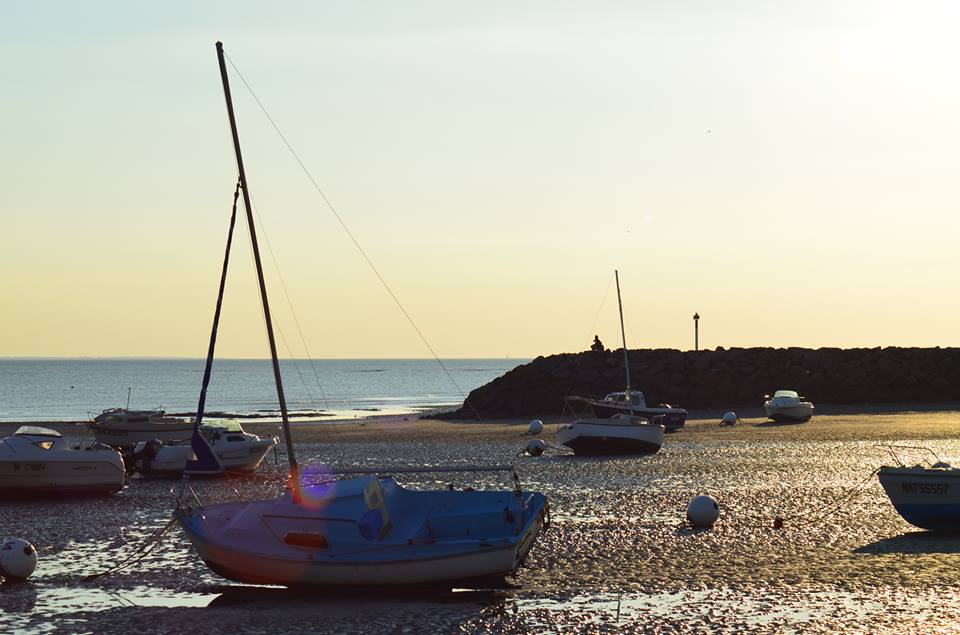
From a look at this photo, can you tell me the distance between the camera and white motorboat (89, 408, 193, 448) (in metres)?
52.2

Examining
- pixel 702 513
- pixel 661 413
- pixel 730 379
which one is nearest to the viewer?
pixel 702 513

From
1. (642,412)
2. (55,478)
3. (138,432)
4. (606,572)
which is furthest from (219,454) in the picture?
(642,412)

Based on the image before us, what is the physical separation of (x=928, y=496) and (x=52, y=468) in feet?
77.5

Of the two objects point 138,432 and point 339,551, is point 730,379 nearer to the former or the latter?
point 138,432

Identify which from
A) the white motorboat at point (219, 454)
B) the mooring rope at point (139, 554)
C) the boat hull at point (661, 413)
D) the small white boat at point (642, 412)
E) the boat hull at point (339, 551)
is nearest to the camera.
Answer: the boat hull at point (339, 551)

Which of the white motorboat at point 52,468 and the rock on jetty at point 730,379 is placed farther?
the rock on jetty at point 730,379

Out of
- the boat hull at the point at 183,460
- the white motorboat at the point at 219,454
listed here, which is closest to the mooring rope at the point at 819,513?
the white motorboat at the point at 219,454

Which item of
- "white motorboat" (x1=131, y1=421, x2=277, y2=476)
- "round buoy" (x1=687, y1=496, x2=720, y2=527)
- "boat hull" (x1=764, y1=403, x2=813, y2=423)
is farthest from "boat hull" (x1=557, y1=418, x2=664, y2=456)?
"boat hull" (x1=764, y1=403, x2=813, y2=423)

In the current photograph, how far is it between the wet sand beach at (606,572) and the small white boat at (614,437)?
7538 millimetres

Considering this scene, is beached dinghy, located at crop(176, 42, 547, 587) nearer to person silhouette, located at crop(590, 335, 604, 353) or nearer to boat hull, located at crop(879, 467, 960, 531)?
boat hull, located at crop(879, 467, 960, 531)

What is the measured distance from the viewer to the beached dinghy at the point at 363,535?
1955cm

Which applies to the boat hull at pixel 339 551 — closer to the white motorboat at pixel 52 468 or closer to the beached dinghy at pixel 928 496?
the beached dinghy at pixel 928 496

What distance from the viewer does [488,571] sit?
19.5m

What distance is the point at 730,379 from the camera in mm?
88938
